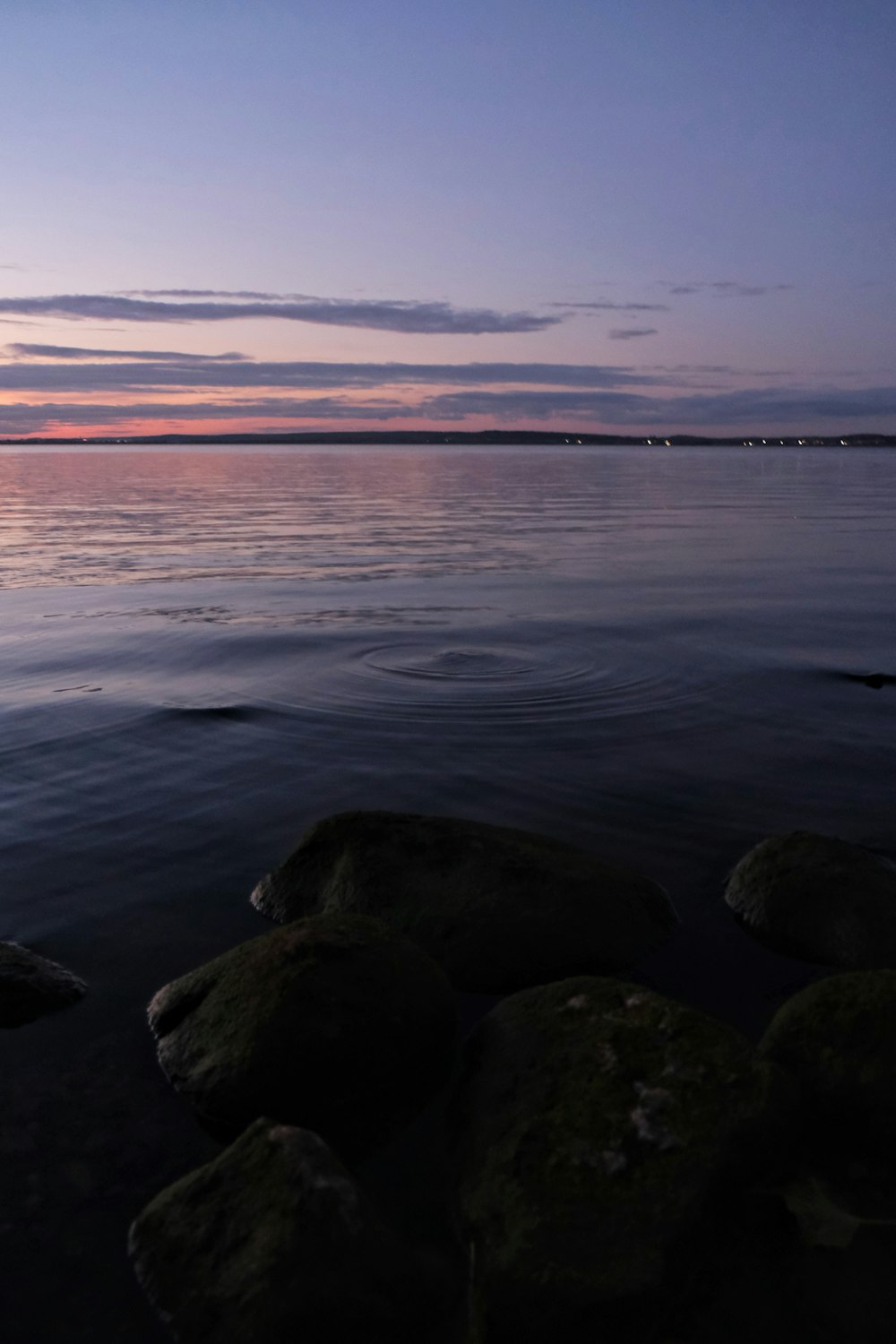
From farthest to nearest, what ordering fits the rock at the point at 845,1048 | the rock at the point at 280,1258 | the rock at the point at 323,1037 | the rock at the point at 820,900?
the rock at the point at 820,900 → the rock at the point at 323,1037 → the rock at the point at 845,1048 → the rock at the point at 280,1258

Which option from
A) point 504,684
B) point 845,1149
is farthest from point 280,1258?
point 504,684

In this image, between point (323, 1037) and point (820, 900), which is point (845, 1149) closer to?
point (820, 900)

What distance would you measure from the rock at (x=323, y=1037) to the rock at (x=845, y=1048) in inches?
62.1

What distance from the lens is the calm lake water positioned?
462cm

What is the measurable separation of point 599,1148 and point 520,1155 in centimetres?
32

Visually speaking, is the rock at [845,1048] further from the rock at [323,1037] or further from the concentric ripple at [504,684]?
the concentric ripple at [504,684]

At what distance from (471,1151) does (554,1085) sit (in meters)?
0.44

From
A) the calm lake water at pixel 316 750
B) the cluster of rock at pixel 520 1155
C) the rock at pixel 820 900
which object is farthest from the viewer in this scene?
the rock at pixel 820 900

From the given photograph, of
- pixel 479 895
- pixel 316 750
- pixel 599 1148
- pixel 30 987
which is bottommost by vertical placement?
pixel 30 987

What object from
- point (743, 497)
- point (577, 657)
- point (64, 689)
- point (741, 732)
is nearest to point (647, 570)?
point (577, 657)

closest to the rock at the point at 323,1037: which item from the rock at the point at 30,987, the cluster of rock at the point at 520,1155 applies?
the cluster of rock at the point at 520,1155

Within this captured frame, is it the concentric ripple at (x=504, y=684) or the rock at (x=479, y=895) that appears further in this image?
the concentric ripple at (x=504, y=684)

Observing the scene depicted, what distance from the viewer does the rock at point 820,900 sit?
571cm

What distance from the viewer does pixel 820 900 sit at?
5.99 m
